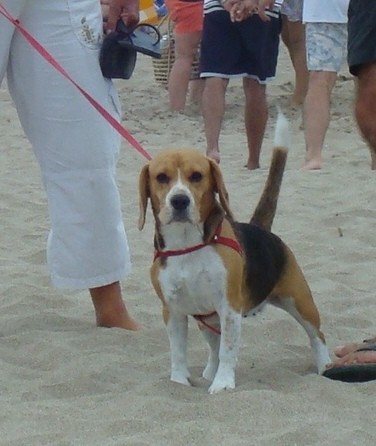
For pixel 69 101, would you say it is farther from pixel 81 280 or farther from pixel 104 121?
pixel 81 280

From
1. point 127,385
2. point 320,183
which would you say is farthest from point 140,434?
point 320,183

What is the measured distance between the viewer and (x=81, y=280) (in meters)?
4.06

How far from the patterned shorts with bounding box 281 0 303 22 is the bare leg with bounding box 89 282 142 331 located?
5.00 meters

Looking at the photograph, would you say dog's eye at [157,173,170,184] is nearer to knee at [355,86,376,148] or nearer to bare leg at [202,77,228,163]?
knee at [355,86,376,148]

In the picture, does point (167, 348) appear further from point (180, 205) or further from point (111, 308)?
point (180, 205)

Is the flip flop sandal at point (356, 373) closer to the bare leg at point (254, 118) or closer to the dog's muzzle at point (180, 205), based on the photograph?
the dog's muzzle at point (180, 205)

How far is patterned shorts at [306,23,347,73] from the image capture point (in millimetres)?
7055

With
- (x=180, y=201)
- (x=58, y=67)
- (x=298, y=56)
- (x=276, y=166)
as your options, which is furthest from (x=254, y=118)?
(x=180, y=201)

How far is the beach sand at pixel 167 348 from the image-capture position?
3.01m

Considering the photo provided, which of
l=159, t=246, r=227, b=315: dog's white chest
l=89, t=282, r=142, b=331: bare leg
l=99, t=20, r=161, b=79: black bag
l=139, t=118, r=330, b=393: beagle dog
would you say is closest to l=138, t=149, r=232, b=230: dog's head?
l=139, t=118, r=330, b=393: beagle dog

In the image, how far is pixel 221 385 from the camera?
337 cm

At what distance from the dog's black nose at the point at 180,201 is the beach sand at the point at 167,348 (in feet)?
1.82

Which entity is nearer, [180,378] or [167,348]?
[180,378]

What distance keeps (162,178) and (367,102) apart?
756mm
